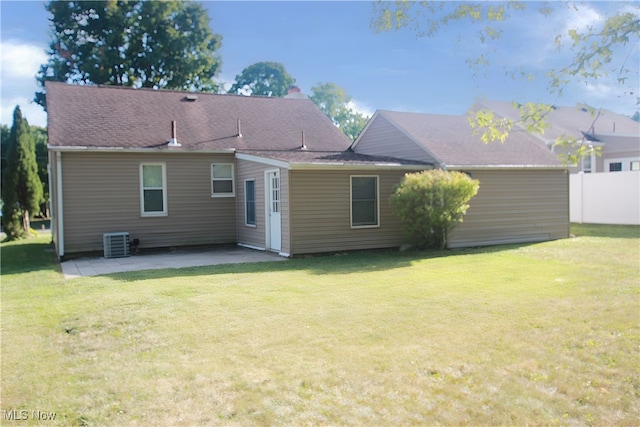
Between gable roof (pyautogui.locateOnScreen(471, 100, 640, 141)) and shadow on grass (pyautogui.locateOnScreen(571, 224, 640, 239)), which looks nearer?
shadow on grass (pyautogui.locateOnScreen(571, 224, 640, 239))

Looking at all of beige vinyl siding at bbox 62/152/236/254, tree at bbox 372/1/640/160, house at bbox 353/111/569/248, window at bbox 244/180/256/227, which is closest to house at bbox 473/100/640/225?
house at bbox 353/111/569/248

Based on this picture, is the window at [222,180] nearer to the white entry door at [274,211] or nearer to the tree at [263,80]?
the white entry door at [274,211]

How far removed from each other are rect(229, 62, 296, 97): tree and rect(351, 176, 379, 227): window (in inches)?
1311

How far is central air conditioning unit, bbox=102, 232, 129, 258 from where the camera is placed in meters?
13.2

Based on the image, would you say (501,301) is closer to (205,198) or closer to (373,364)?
(373,364)

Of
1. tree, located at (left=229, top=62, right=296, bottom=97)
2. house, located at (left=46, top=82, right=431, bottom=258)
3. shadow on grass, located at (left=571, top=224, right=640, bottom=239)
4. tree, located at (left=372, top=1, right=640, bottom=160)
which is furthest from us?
tree, located at (left=229, top=62, right=296, bottom=97)

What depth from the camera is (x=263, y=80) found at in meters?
45.8

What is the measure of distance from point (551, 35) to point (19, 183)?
2173 centimetres

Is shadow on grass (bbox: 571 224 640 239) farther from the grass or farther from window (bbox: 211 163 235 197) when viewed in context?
window (bbox: 211 163 235 197)

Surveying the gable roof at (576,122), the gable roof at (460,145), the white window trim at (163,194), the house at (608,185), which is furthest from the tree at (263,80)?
the white window trim at (163,194)

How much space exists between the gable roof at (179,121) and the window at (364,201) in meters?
3.98

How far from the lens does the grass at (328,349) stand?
3773mm

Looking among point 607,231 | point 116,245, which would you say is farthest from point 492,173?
point 116,245

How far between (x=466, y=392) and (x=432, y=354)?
0.83m
